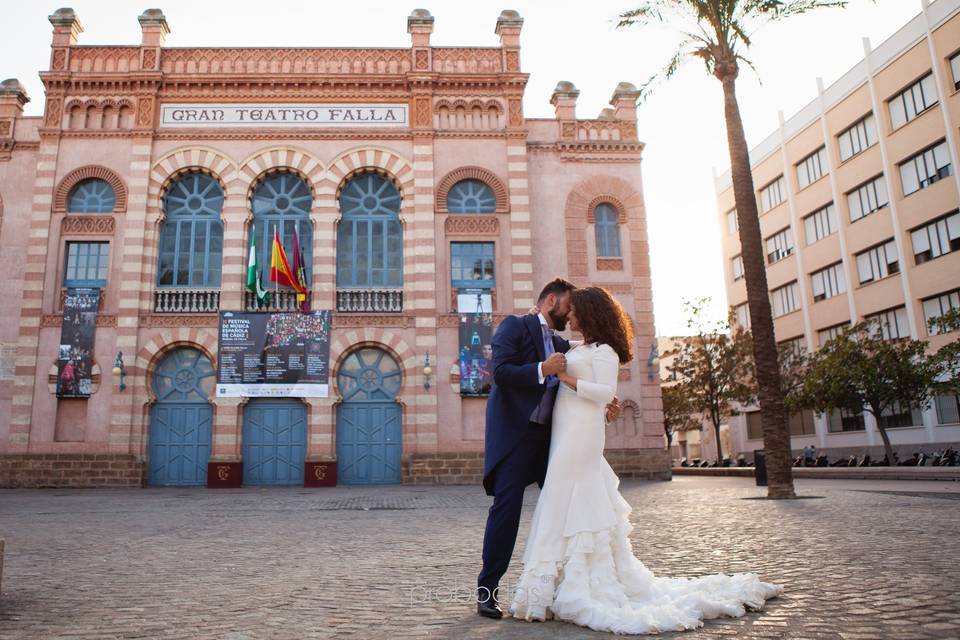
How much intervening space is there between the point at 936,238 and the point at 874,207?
4180mm

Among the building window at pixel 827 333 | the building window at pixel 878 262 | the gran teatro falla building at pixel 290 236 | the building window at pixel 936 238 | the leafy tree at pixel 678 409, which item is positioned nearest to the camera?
the gran teatro falla building at pixel 290 236

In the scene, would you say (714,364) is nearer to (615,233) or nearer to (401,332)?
(615,233)

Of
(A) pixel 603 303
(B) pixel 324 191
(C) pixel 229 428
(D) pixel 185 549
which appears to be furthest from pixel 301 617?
(B) pixel 324 191

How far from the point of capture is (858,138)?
35.6m

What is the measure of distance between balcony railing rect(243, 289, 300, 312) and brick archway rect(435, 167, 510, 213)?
540 cm

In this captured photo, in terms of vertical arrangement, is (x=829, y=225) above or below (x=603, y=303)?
above

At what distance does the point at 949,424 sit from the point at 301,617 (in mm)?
32618

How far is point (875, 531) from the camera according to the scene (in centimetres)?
760

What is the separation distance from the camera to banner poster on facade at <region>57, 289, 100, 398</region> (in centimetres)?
2139

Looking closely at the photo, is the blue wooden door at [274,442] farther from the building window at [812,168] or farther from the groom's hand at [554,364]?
the building window at [812,168]

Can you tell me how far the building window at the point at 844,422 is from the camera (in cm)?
3575

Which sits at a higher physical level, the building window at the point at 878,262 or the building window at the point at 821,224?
the building window at the point at 821,224

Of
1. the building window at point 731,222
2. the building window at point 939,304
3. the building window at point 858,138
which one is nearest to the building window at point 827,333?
the building window at point 939,304

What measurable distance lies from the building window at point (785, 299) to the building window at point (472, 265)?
80.7ft
